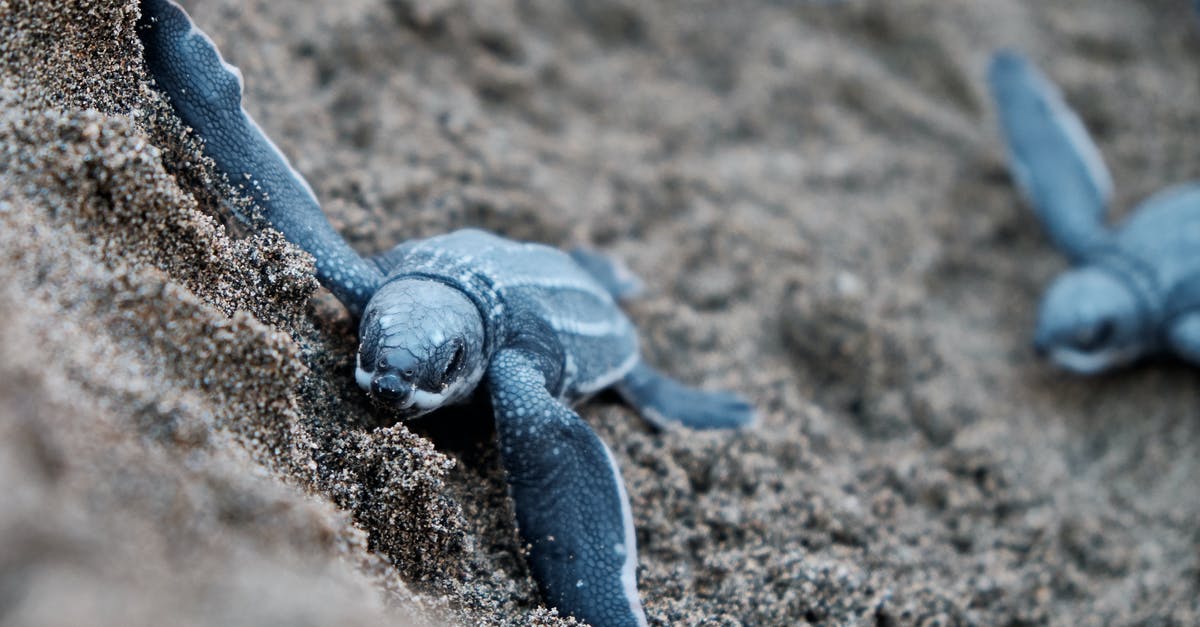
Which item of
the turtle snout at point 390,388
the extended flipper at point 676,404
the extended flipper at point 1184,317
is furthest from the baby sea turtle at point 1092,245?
the turtle snout at point 390,388

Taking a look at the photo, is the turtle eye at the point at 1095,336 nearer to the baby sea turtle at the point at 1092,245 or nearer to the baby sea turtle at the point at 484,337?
the baby sea turtle at the point at 1092,245

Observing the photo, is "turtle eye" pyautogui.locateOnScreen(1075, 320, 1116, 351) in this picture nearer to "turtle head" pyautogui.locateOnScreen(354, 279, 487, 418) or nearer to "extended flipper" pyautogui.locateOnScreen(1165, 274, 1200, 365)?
"extended flipper" pyautogui.locateOnScreen(1165, 274, 1200, 365)

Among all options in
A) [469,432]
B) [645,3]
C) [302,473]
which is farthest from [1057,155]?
[302,473]

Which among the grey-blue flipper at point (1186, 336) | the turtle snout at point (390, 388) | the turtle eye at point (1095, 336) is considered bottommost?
the turtle snout at point (390, 388)

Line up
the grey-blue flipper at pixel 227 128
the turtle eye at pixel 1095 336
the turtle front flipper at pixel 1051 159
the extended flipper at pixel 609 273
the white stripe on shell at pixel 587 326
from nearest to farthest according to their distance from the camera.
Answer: the grey-blue flipper at pixel 227 128 < the white stripe on shell at pixel 587 326 < the extended flipper at pixel 609 273 < the turtle eye at pixel 1095 336 < the turtle front flipper at pixel 1051 159

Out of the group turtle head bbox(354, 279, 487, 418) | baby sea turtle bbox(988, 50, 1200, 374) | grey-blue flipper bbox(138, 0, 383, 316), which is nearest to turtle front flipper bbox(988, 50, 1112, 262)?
baby sea turtle bbox(988, 50, 1200, 374)

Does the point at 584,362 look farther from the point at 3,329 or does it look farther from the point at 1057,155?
the point at 1057,155

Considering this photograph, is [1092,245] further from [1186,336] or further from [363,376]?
[363,376]
